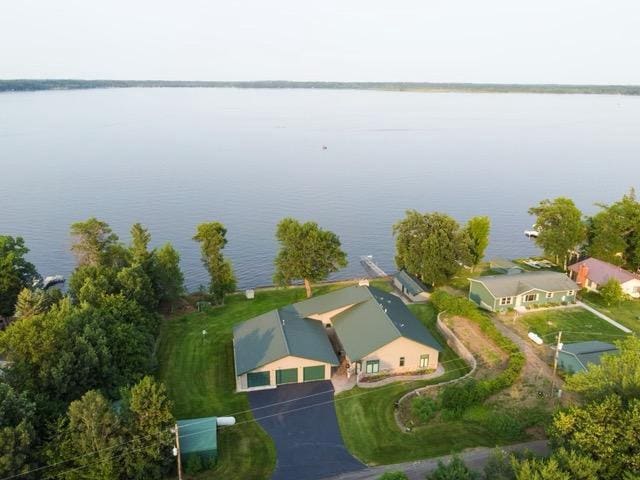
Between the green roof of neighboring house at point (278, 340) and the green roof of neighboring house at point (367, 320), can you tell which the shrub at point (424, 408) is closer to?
the green roof of neighboring house at point (367, 320)

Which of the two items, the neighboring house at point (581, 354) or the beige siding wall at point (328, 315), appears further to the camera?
the beige siding wall at point (328, 315)

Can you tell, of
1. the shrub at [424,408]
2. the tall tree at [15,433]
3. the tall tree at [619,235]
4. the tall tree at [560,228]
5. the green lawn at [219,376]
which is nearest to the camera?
the tall tree at [15,433]

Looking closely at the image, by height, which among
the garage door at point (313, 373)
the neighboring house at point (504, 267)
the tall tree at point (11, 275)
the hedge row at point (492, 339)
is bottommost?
the garage door at point (313, 373)

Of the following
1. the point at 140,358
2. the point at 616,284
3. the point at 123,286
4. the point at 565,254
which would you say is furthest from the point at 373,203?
the point at 140,358

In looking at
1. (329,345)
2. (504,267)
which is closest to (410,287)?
(504,267)

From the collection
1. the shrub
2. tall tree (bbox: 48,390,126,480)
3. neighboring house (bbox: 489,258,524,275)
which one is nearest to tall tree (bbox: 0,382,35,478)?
tall tree (bbox: 48,390,126,480)

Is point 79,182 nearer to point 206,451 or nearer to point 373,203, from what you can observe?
point 373,203

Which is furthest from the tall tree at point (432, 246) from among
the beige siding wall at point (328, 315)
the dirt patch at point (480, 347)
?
the beige siding wall at point (328, 315)

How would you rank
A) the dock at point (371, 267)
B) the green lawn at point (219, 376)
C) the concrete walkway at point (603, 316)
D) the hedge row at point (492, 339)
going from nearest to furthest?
the green lawn at point (219, 376) < the hedge row at point (492, 339) < the concrete walkway at point (603, 316) < the dock at point (371, 267)
